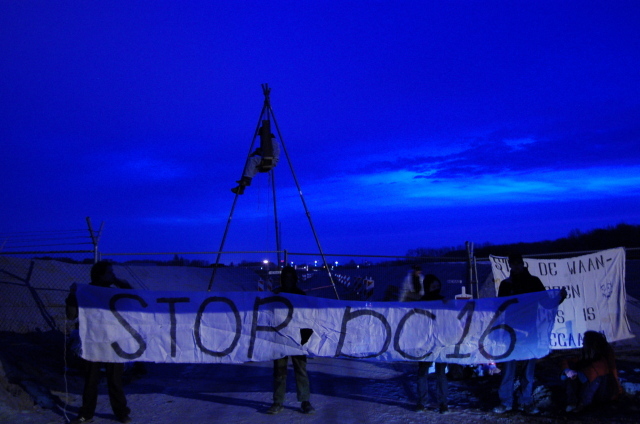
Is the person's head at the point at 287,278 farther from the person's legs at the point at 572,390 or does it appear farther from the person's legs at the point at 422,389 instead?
the person's legs at the point at 572,390

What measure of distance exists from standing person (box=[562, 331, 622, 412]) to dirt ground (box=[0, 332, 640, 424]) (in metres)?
0.16

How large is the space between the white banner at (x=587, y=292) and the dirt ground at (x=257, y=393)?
1.78ft

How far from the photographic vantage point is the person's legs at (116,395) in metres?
6.40

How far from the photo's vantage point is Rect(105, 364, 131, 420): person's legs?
6398 mm

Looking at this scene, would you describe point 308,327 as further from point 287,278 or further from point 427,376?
point 427,376

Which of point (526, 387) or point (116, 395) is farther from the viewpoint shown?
point (526, 387)

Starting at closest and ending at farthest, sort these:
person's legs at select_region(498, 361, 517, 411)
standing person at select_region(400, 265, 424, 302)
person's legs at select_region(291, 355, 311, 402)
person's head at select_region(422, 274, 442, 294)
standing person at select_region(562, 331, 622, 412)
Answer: standing person at select_region(562, 331, 622, 412), person's legs at select_region(498, 361, 517, 411), person's legs at select_region(291, 355, 311, 402), person's head at select_region(422, 274, 442, 294), standing person at select_region(400, 265, 424, 302)

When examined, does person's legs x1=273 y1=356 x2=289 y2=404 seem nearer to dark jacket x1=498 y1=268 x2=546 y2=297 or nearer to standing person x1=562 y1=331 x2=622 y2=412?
dark jacket x1=498 y1=268 x2=546 y2=297

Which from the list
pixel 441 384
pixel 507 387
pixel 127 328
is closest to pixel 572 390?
pixel 507 387

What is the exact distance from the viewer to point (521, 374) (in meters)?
6.84

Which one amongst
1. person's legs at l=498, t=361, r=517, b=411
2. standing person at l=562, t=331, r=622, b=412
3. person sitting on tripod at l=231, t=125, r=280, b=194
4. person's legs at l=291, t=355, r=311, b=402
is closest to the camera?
standing person at l=562, t=331, r=622, b=412

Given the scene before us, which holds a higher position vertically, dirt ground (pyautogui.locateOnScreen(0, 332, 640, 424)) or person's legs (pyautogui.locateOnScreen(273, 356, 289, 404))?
person's legs (pyautogui.locateOnScreen(273, 356, 289, 404))

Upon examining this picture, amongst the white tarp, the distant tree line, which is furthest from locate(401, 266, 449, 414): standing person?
the distant tree line

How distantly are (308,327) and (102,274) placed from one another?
2704 millimetres
